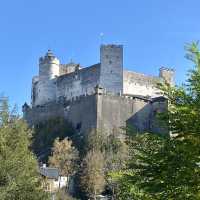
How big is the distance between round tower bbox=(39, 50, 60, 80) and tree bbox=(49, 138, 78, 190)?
917 inches

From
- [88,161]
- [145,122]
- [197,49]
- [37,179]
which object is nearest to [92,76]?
[145,122]

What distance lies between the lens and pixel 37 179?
20.1 metres

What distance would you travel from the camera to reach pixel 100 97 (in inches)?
2800

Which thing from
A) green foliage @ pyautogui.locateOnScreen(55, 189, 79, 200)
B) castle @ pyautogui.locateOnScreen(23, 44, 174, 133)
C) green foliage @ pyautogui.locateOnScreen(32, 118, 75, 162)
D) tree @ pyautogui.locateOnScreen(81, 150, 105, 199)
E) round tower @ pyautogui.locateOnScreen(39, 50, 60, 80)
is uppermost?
round tower @ pyautogui.locateOnScreen(39, 50, 60, 80)

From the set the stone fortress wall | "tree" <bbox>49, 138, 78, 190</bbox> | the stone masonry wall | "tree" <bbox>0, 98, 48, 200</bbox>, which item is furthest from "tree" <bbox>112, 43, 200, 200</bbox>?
the stone masonry wall

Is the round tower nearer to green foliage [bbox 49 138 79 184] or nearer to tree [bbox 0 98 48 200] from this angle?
green foliage [bbox 49 138 79 184]

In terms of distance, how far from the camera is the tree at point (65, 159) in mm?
59475

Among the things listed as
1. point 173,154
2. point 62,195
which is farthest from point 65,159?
point 173,154

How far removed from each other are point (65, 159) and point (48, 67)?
2559 centimetres

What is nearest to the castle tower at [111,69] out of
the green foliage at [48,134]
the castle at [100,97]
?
the castle at [100,97]

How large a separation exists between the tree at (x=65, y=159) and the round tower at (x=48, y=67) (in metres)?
23.3

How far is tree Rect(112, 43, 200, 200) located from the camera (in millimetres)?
9047

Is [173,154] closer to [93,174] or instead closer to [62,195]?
[62,195]

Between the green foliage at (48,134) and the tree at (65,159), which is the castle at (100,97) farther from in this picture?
the tree at (65,159)
